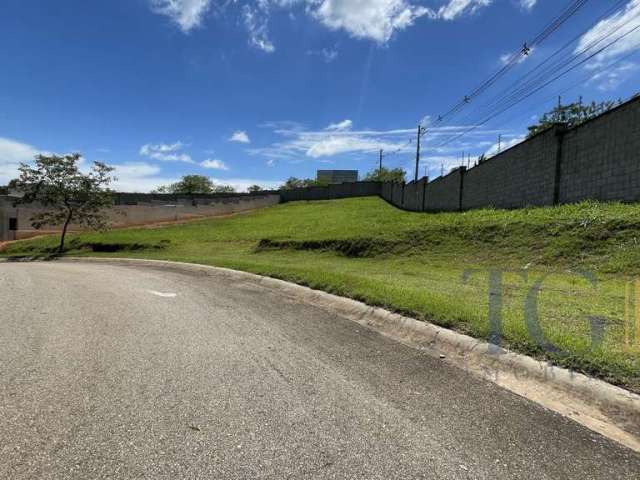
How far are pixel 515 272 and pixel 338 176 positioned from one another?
11515cm

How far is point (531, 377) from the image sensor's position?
12.7 feet

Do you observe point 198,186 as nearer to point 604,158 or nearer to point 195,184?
point 195,184

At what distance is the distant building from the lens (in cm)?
12256

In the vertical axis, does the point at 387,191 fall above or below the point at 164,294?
above

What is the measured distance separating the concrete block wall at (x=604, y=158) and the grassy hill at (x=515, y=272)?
76 cm

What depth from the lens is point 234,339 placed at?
5395mm

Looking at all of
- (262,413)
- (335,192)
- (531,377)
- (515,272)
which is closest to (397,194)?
(335,192)

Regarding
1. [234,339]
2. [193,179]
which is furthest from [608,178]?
[193,179]

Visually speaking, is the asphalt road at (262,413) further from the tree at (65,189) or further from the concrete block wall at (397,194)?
the concrete block wall at (397,194)

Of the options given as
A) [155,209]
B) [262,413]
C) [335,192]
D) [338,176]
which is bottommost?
[262,413]

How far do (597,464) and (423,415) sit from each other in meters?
1.12

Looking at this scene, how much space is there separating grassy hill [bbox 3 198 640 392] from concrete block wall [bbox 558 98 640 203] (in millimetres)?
765

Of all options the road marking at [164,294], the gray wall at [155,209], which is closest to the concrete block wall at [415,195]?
the gray wall at [155,209]

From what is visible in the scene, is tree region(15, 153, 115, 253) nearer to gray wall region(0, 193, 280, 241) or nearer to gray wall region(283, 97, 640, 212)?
gray wall region(0, 193, 280, 241)
